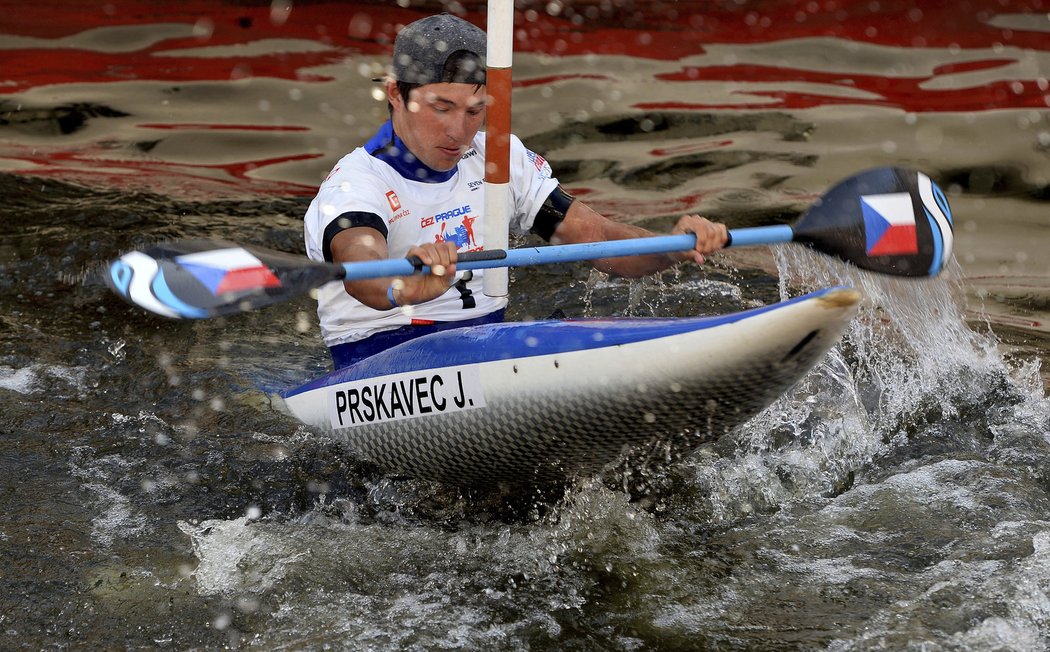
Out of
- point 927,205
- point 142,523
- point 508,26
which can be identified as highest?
point 508,26

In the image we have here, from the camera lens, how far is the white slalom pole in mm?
3002

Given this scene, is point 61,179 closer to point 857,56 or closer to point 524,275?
point 524,275

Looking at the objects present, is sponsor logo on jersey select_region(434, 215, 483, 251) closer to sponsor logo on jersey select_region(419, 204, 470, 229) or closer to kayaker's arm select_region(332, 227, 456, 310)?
sponsor logo on jersey select_region(419, 204, 470, 229)

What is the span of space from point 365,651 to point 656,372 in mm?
900

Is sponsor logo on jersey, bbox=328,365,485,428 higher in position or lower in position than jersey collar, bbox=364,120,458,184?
lower

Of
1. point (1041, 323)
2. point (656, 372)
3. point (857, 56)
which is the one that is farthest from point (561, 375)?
point (857, 56)

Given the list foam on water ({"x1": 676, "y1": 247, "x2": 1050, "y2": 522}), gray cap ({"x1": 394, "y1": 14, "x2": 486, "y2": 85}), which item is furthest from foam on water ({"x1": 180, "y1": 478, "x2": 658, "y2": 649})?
gray cap ({"x1": 394, "y1": 14, "x2": 486, "y2": 85})

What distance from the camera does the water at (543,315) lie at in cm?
270

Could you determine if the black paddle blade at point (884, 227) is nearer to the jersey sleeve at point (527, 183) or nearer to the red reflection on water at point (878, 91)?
the jersey sleeve at point (527, 183)

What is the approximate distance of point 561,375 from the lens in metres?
2.81

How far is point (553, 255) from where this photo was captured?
2975 mm

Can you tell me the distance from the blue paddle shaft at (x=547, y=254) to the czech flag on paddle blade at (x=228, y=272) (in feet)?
0.68

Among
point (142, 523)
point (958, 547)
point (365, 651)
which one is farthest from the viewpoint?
point (142, 523)

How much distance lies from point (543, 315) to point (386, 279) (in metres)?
1.75
